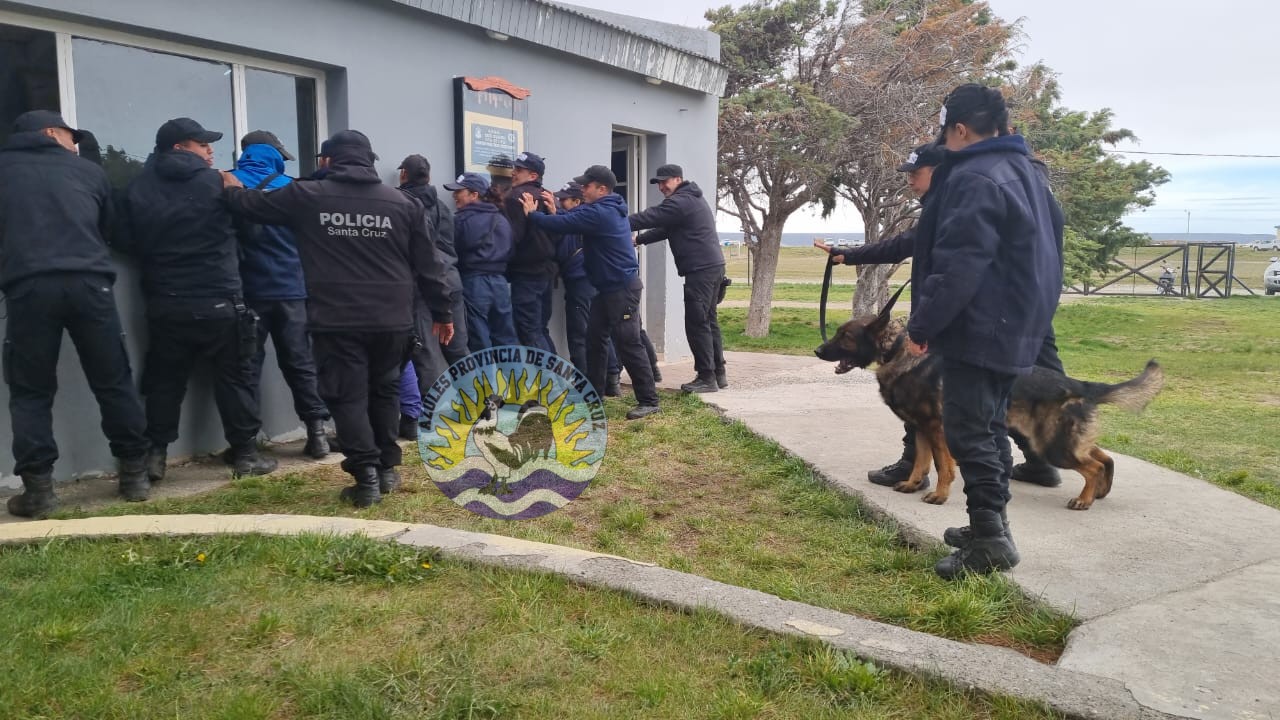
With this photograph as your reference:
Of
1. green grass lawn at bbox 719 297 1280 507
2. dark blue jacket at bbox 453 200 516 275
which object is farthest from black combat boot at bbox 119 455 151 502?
green grass lawn at bbox 719 297 1280 507

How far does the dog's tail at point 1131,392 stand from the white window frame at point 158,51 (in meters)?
5.43

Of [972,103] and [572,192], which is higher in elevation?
[972,103]

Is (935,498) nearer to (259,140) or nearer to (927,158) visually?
(927,158)

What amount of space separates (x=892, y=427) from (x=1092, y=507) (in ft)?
6.86

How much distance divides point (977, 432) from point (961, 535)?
1.71 feet

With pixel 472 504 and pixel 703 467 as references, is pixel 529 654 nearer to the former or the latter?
pixel 472 504

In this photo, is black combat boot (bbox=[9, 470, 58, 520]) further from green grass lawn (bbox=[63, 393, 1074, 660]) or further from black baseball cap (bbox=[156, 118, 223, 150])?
black baseball cap (bbox=[156, 118, 223, 150])

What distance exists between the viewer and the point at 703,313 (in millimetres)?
8516

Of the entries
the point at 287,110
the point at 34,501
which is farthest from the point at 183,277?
the point at 287,110

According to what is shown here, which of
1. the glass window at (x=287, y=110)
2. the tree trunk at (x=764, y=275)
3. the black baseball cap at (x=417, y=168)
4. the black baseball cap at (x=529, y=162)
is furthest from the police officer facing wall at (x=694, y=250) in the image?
the tree trunk at (x=764, y=275)

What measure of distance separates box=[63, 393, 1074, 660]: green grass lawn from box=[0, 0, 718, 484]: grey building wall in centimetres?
91

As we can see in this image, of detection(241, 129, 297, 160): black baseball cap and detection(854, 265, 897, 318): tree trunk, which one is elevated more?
detection(241, 129, 297, 160): black baseball cap

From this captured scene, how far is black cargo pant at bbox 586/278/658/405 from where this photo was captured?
7.42 m

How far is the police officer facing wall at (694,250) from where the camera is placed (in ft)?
27.0
